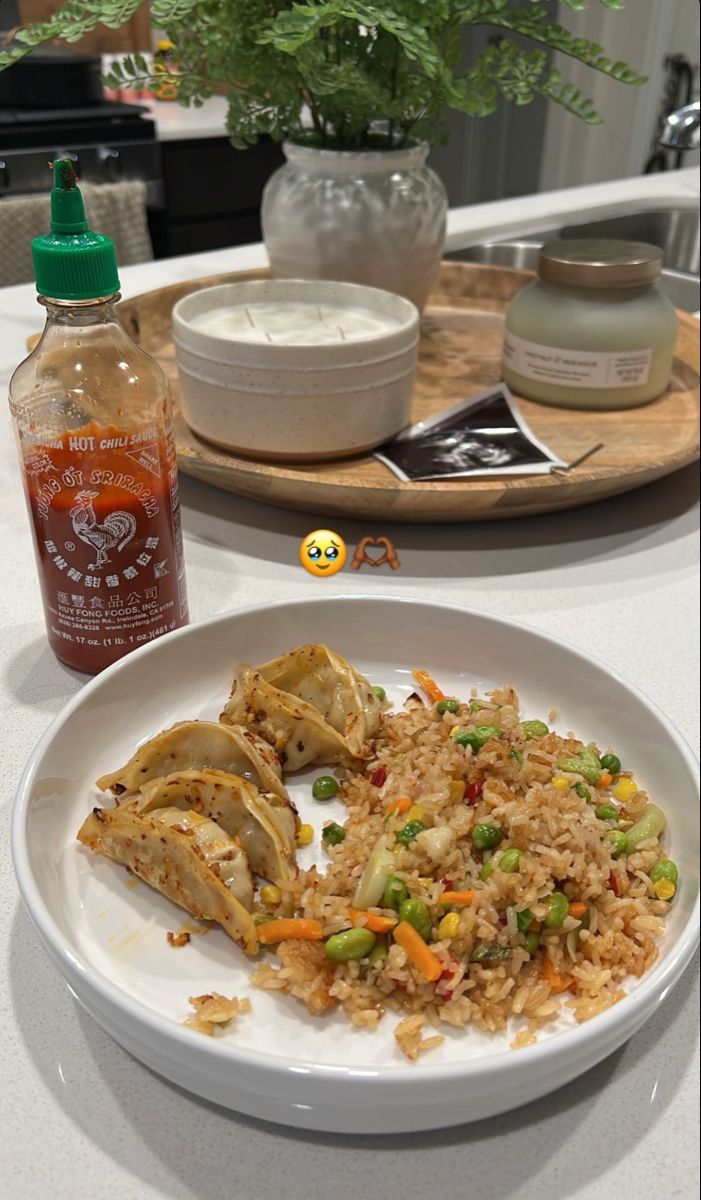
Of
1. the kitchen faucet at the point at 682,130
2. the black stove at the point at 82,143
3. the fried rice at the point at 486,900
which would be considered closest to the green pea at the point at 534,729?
the fried rice at the point at 486,900

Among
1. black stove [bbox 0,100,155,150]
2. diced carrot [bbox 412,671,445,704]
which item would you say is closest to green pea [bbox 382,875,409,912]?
diced carrot [bbox 412,671,445,704]

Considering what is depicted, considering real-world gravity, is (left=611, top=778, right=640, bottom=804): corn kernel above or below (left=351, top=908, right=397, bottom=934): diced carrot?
below

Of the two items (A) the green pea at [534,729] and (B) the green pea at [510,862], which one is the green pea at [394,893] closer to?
(B) the green pea at [510,862]

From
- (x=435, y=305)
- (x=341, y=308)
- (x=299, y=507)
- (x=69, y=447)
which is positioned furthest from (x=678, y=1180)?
(x=435, y=305)

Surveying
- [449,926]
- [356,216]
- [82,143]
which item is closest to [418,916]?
[449,926]

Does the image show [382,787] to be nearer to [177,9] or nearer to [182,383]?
[182,383]

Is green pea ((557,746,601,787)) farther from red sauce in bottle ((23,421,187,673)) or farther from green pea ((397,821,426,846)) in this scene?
red sauce in bottle ((23,421,187,673))

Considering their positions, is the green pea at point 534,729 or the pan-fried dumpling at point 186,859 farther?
the green pea at point 534,729
